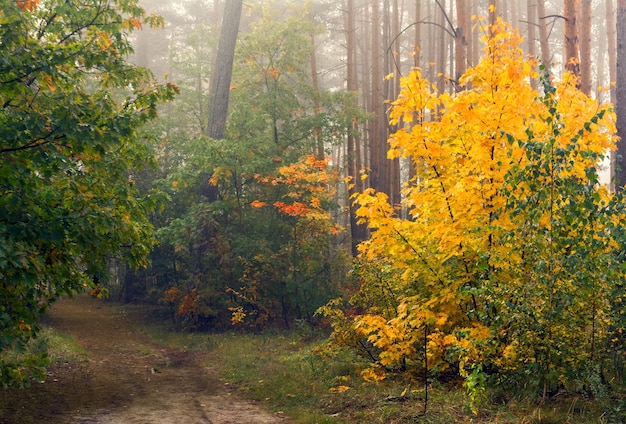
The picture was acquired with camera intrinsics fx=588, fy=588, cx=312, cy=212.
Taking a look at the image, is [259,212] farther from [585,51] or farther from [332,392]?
[585,51]

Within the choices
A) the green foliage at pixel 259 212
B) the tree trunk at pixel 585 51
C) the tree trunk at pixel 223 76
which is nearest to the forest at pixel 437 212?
the tree trunk at pixel 585 51

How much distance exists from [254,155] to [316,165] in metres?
1.87

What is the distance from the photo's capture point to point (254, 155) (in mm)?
17375

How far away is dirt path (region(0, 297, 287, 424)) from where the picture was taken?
8461mm

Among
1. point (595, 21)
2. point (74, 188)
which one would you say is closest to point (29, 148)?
point (74, 188)

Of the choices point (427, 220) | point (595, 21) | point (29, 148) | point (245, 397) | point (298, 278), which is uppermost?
point (595, 21)

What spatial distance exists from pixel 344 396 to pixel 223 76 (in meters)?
12.3

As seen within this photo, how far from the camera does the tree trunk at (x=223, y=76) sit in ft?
60.7

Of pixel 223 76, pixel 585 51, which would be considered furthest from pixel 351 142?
pixel 585 51

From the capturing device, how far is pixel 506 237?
6559 mm

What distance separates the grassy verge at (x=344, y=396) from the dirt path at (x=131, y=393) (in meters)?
0.53

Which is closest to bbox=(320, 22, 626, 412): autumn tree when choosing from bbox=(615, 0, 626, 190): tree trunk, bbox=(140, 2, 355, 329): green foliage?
bbox=(615, 0, 626, 190): tree trunk

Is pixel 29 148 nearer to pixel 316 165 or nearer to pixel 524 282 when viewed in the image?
pixel 524 282

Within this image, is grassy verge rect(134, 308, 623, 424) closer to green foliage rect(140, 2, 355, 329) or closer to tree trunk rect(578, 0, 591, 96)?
green foliage rect(140, 2, 355, 329)
